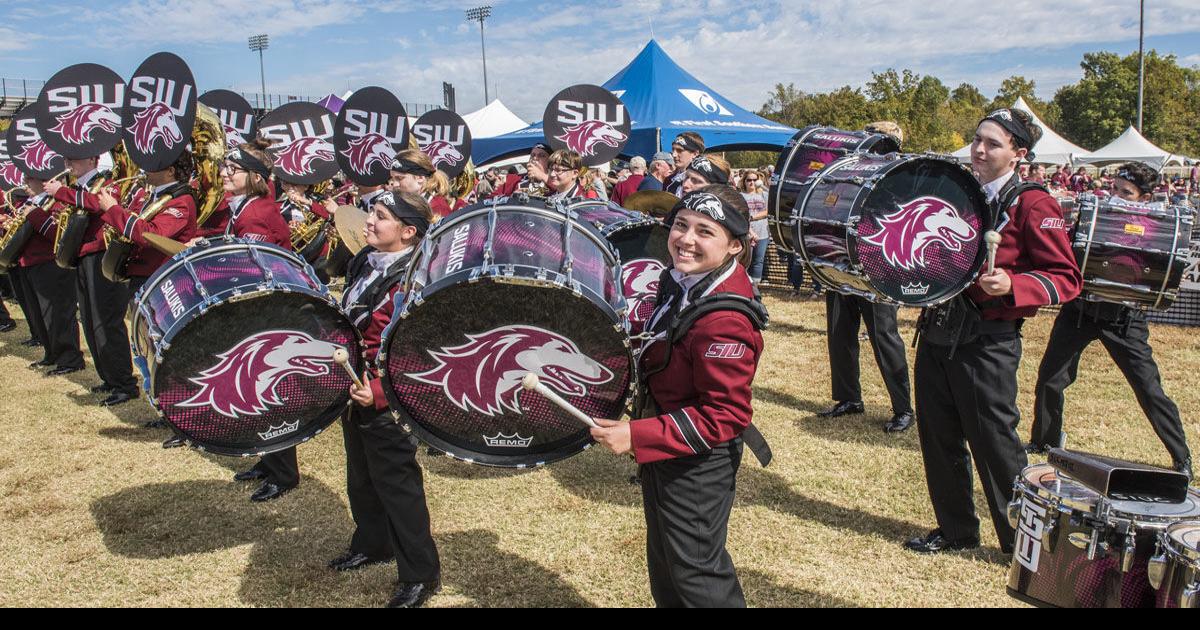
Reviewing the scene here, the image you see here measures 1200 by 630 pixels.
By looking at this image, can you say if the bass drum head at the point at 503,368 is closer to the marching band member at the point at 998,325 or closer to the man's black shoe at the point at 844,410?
the marching band member at the point at 998,325

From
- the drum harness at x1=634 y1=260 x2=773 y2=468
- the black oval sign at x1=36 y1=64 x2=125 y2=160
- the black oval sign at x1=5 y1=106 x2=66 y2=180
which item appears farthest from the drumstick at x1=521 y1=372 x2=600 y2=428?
the black oval sign at x1=5 y1=106 x2=66 y2=180

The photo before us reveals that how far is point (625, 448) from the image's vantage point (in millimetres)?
2617

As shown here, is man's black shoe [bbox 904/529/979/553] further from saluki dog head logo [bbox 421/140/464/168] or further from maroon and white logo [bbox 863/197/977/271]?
saluki dog head logo [bbox 421/140/464/168]

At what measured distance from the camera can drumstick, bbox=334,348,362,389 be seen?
2.97 m

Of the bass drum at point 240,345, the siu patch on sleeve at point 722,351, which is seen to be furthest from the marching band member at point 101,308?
the siu patch on sleeve at point 722,351

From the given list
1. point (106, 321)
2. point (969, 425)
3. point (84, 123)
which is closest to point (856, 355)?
point (969, 425)

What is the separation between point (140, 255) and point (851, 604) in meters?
5.89

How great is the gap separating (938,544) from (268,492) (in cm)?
404

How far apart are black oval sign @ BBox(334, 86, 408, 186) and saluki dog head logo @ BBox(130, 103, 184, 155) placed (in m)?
2.30

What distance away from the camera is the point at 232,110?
11.0 metres
